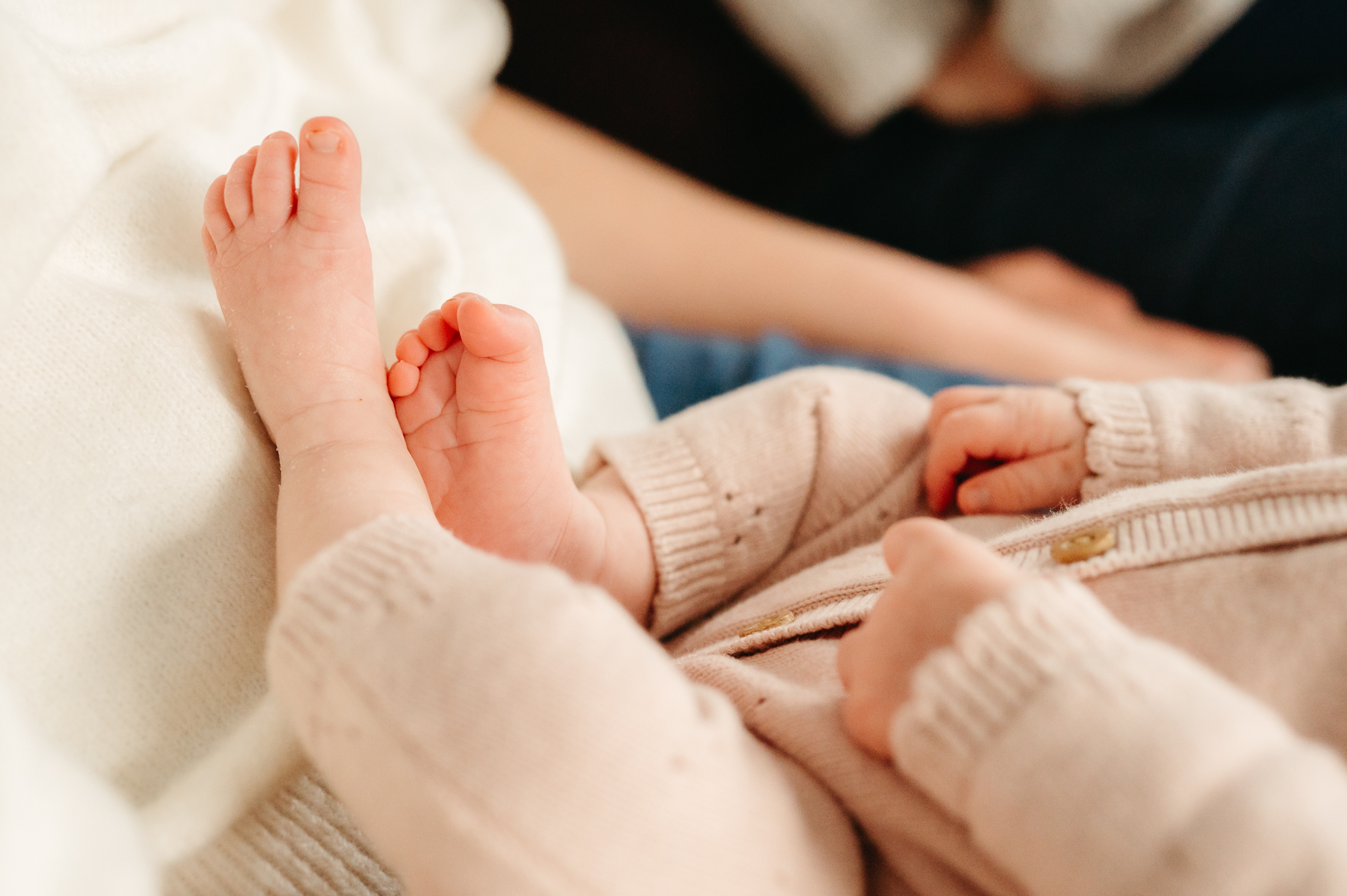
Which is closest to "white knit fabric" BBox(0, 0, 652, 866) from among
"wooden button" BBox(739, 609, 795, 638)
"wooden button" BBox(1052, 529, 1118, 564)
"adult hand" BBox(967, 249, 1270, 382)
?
"wooden button" BBox(739, 609, 795, 638)

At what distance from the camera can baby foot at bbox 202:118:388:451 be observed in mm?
555

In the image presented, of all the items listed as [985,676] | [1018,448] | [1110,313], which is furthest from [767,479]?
[1110,313]

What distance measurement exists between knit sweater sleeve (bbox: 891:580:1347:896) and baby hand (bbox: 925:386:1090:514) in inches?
10.1

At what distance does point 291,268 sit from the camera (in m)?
0.57

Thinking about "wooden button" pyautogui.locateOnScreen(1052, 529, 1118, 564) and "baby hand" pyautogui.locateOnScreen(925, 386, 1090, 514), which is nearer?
"wooden button" pyautogui.locateOnScreen(1052, 529, 1118, 564)

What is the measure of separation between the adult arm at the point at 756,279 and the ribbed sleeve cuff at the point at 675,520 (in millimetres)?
387

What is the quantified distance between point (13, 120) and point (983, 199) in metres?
0.99

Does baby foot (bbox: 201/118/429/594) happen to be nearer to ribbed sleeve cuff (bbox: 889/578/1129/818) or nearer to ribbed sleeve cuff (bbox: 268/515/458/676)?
→ ribbed sleeve cuff (bbox: 268/515/458/676)

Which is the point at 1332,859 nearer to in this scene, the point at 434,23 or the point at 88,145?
the point at 88,145

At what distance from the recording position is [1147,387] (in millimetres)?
709

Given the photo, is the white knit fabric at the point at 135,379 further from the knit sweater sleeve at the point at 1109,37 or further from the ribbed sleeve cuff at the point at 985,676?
the knit sweater sleeve at the point at 1109,37

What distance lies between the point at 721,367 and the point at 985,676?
1.77 feet

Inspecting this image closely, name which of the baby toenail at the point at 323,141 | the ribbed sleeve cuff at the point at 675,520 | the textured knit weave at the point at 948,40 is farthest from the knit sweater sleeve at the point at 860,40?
the baby toenail at the point at 323,141

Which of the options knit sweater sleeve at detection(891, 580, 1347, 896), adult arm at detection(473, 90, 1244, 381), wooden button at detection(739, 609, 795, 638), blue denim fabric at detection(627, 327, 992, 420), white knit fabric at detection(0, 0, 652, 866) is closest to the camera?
knit sweater sleeve at detection(891, 580, 1347, 896)
